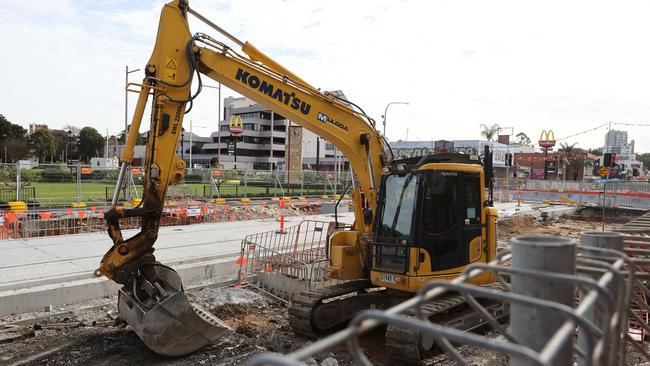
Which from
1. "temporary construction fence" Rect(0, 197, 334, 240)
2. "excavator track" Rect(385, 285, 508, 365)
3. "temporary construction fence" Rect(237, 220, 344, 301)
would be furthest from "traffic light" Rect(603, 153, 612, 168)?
"excavator track" Rect(385, 285, 508, 365)

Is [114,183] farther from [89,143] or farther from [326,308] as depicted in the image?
[89,143]

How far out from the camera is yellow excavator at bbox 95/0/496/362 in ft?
22.5

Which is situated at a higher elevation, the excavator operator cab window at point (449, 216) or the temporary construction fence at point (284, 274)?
the excavator operator cab window at point (449, 216)

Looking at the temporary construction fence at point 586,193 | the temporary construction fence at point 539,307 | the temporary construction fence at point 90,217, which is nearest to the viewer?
the temporary construction fence at point 539,307

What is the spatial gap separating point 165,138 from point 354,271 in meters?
3.91

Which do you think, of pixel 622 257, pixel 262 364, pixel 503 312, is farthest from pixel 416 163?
pixel 262 364

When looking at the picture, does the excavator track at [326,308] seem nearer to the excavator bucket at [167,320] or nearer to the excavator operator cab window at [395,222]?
the excavator operator cab window at [395,222]

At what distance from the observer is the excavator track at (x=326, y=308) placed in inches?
306

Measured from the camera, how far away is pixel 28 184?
22.2 metres

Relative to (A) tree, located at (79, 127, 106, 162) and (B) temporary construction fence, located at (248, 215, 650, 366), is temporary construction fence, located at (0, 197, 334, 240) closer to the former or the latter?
(B) temporary construction fence, located at (248, 215, 650, 366)

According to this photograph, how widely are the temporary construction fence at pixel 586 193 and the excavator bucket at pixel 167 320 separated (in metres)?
19.7

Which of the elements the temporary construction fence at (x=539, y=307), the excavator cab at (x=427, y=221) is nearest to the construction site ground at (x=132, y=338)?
the excavator cab at (x=427, y=221)

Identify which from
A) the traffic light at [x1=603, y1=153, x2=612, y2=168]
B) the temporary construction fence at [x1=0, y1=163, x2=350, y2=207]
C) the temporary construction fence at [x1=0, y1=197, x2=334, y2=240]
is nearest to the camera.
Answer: the temporary construction fence at [x1=0, y1=197, x2=334, y2=240]

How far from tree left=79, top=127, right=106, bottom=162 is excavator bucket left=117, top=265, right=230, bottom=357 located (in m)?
109
